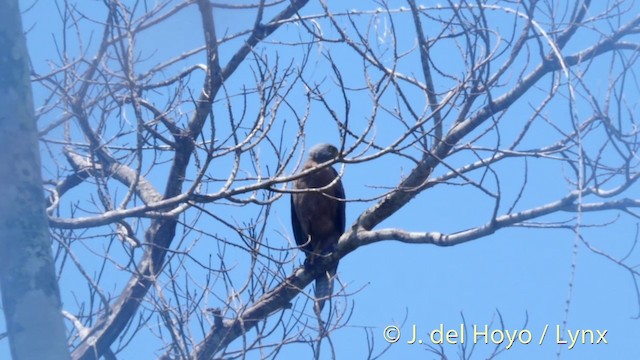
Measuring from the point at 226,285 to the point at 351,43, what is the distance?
1.42 m

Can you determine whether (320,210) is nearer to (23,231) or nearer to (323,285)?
(323,285)

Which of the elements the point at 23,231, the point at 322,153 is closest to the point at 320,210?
the point at 322,153

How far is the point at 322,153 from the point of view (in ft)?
19.7

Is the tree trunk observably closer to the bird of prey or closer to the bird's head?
the bird of prey

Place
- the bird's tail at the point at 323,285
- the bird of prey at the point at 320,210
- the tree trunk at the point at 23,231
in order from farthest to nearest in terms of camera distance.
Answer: the bird of prey at the point at 320,210 < the bird's tail at the point at 323,285 < the tree trunk at the point at 23,231

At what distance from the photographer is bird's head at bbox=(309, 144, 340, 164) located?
6.00m

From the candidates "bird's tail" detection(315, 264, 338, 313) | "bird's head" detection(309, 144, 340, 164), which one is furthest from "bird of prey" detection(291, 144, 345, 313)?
"bird's tail" detection(315, 264, 338, 313)

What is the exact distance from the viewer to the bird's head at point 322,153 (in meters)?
6.00

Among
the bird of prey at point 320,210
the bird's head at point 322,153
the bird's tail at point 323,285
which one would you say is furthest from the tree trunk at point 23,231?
the bird's head at point 322,153

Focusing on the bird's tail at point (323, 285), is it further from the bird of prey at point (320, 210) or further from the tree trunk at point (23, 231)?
the tree trunk at point (23, 231)

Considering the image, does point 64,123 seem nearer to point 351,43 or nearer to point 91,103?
point 91,103

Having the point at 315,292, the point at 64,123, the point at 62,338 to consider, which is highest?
the point at 64,123

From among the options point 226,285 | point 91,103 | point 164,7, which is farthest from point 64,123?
point 226,285

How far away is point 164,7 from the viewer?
179 inches
